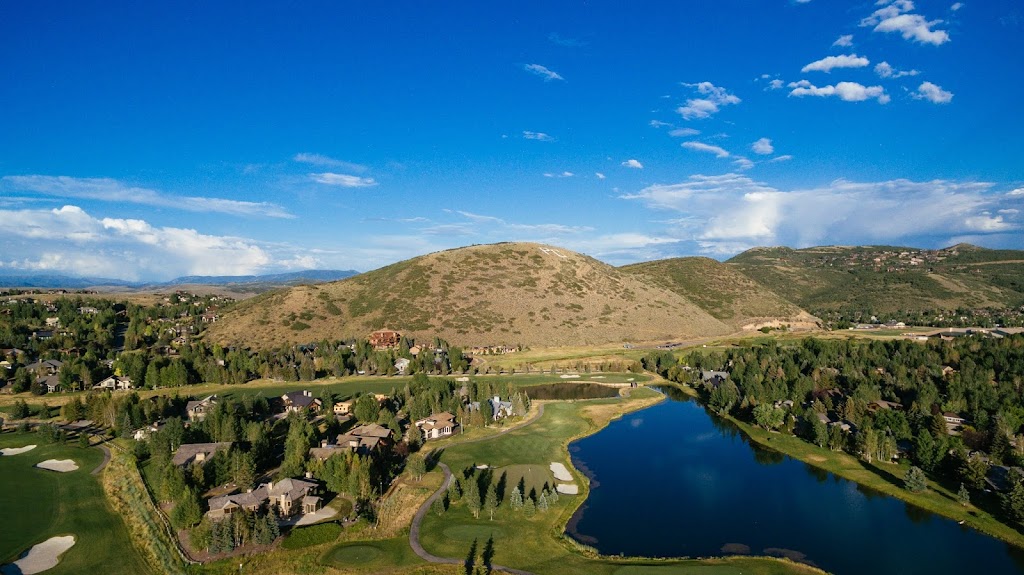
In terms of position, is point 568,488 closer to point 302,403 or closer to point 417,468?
point 417,468

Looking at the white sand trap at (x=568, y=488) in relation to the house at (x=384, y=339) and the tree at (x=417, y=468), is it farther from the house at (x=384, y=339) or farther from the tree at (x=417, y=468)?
the house at (x=384, y=339)

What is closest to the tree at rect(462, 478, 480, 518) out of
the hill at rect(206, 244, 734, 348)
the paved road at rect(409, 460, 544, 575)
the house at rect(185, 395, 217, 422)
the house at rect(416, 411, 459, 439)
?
the paved road at rect(409, 460, 544, 575)

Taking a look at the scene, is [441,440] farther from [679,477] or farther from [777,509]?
[777,509]

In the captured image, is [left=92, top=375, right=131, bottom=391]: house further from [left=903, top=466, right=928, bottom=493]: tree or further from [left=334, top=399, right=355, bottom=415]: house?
[left=903, top=466, right=928, bottom=493]: tree

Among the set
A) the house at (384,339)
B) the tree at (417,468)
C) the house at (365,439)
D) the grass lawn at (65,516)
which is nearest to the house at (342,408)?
the house at (365,439)

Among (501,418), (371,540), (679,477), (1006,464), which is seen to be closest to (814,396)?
(1006,464)

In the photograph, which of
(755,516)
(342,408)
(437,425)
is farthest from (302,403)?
(755,516)
